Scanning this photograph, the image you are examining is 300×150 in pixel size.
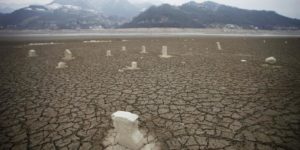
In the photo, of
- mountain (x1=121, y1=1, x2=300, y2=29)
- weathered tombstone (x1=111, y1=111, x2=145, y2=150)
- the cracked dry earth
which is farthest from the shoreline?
mountain (x1=121, y1=1, x2=300, y2=29)

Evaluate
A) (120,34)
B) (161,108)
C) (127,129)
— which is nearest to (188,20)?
(120,34)

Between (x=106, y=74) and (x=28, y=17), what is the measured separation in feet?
789

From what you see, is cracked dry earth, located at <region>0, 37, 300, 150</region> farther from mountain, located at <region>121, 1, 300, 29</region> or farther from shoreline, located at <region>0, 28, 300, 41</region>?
mountain, located at <region>121, 1, 300, 29</region>

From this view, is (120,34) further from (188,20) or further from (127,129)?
(188,20)

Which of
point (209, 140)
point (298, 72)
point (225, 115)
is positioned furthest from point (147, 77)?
point (298, 72)

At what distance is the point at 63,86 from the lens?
607 centimetres

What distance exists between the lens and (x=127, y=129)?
2.68 metres

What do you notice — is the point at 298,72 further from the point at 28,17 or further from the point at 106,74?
the point at 28,17

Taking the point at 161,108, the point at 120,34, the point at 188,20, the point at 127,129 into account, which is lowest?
the point at 161,108

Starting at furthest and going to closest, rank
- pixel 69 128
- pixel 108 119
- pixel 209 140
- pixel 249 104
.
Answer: pixel 249 104
pixel 108 119
pixel 69 128
pixel 209 140

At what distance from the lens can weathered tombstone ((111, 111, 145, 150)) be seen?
2.59 metres

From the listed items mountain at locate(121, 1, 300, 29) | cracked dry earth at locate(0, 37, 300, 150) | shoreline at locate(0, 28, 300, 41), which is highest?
mountain at locate(121, 1, 300, 29)

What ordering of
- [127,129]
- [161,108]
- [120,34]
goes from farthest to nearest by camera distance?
1. [120,34]
2. [161,108]
3. [127,129]

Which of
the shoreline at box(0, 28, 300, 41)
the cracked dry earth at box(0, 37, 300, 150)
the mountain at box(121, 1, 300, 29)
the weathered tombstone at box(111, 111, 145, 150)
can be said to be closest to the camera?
the weathered tombstone at box(111, 111, 145, 150)
